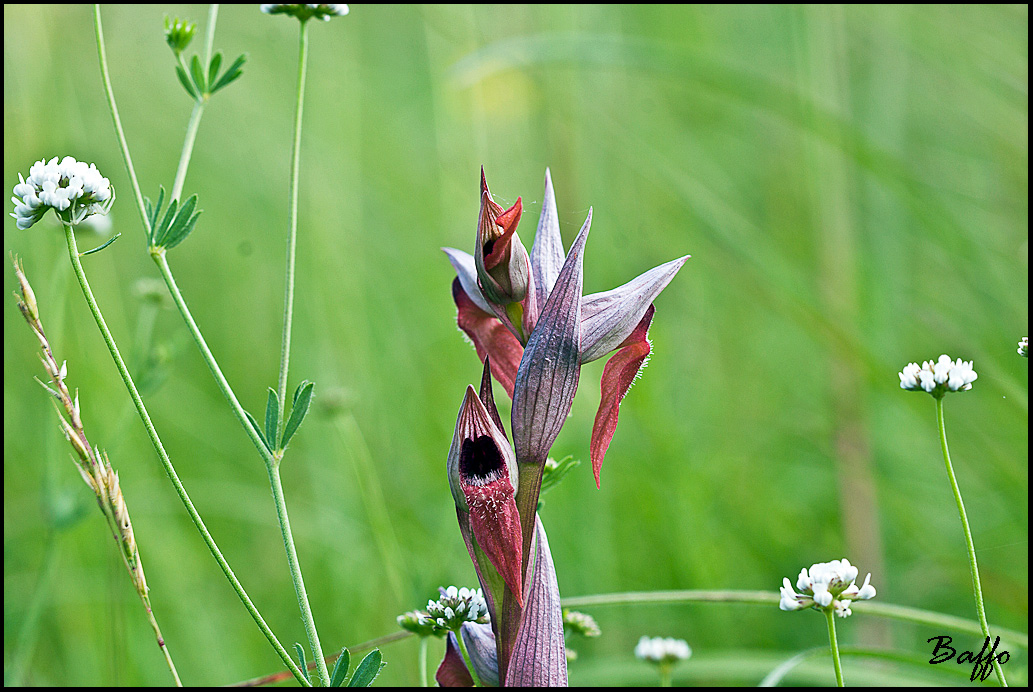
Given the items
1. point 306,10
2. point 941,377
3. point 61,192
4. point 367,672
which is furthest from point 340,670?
point 306,10

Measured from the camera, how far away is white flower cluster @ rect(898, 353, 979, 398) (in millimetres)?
984

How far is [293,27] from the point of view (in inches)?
183

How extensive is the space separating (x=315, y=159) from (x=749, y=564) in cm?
241

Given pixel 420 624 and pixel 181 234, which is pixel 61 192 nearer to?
pixel 181 234

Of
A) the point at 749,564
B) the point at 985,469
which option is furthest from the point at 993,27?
the point at 749,564

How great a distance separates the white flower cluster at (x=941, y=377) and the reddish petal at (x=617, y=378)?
1.12 ft

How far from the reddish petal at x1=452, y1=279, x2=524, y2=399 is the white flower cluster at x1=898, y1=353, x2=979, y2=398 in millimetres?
464

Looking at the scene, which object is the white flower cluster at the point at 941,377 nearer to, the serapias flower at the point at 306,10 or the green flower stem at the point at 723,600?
the green flower stem at the point at 723,600

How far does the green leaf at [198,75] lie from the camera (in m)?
1.14

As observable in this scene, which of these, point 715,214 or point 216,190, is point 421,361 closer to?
point 715,214

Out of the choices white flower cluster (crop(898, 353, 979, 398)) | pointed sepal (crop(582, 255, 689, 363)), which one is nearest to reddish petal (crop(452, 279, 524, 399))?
pointed sepal (crop(582, 255, 689, 363))

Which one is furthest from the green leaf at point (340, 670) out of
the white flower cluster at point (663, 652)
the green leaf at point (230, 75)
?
the green leaf at point (230, 75)

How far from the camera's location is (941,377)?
3.30ft

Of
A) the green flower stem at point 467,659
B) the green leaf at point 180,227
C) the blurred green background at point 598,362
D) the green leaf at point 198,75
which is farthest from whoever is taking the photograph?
the blurred green background at point 598,362
